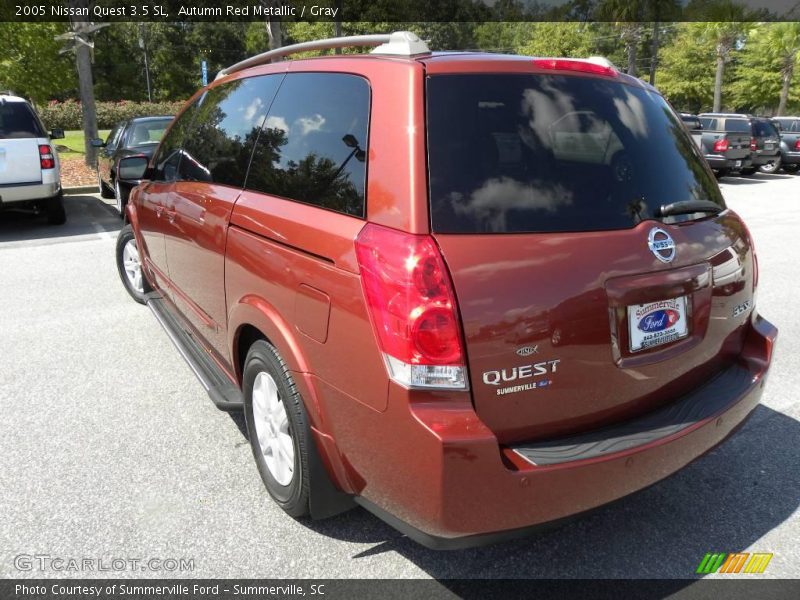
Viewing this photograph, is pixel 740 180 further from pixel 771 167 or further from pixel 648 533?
pixel 648 533

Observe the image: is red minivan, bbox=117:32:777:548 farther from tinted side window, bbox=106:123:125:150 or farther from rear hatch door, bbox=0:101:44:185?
tinted side window, bbox=106:123:125:150

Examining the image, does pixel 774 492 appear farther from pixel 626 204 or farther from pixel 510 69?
pixel 510 69

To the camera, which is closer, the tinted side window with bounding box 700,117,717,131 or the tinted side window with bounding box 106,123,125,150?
the tinted side window with bounding box 106,123,125,150

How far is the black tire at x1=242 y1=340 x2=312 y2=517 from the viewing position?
8.09 ft

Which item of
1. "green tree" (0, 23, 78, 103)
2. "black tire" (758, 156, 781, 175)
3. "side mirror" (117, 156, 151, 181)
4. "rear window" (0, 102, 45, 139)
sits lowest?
"black tire" (758, 156, 781, 175)

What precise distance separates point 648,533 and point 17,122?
30.6ft

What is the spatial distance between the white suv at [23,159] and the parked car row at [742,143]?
14.8 metres

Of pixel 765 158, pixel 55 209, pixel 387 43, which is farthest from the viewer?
pixel 765 158

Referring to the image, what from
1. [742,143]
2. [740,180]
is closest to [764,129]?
[740,180]

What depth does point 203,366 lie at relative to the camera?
3529mm

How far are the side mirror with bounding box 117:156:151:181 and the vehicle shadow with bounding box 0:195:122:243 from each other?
5.00 metres

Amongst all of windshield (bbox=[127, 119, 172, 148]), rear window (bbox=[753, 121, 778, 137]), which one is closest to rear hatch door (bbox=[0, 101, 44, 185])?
windshield (bbox=[127, 119, 172, 148])

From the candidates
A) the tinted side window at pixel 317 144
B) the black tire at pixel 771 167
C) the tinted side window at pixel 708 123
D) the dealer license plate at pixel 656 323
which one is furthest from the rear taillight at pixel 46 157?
the black tire at pixel 771 167

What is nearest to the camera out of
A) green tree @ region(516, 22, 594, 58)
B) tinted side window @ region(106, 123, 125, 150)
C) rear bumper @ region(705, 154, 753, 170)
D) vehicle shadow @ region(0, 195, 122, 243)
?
vehicle shadow @ region(0, 195, 122, 243)
